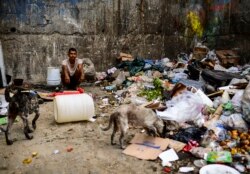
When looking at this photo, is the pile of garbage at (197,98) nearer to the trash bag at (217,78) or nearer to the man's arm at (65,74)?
the trash bag at (217,78)

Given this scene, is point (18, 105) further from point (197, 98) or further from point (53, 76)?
point (197, 98)

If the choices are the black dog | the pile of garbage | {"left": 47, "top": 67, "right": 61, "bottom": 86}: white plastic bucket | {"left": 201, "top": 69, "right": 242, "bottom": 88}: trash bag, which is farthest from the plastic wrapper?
{"left": 47, "top": 67, "right": 61, "bottom": 86}: white plastic bucket

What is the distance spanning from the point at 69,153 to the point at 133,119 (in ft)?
3.35

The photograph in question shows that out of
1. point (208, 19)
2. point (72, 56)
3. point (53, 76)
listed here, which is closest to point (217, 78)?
point (72, 56)

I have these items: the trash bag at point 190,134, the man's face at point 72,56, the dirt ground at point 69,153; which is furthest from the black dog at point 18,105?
the trash bag at point 190,134

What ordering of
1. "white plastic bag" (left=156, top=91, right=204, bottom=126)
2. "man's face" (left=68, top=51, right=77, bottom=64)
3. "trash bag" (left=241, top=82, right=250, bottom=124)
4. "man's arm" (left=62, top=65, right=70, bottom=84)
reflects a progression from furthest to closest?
1. "man's arm" (left=62, top=65, right=70, bottom=84)
2. "man's face" (left=68, top=51, right=77, bottom=64)
3. "white plastic bag" (left=156, top=91, right=204, bottom=126)
4. "trash bag" (left=241, top=82, right=250, bottom=124)

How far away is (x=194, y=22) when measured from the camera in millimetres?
9164

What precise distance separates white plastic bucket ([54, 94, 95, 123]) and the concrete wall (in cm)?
284

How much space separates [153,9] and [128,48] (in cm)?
125

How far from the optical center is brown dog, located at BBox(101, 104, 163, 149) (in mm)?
4500

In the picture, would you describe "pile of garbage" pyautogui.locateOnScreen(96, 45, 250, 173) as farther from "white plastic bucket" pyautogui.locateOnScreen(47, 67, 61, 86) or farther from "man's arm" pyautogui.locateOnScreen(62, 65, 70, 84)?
"white plastic bucket" pyautogui.locateOnScreen(47, 67, 61, 86)

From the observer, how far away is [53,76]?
7.36 m

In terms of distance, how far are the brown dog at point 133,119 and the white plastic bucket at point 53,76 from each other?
3118 mm

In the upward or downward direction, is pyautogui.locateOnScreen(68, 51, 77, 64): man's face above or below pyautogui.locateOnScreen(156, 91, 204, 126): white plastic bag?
above
